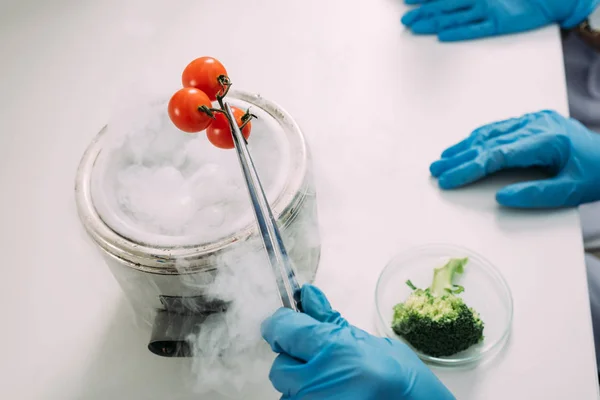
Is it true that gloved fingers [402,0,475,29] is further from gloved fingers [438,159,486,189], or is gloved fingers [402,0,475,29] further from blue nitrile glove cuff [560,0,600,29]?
gloved fingers [438,159,486,189]

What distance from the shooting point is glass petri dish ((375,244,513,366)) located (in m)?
1.19

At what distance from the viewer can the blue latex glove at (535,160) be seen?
1.43 m

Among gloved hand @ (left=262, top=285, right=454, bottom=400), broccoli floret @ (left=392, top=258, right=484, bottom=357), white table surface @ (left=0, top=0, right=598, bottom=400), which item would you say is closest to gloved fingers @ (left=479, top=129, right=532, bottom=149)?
white table surface @ (left=0, top=0, right=598, bottom=400)

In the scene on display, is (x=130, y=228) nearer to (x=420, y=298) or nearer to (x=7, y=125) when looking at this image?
(x=420, y=298)

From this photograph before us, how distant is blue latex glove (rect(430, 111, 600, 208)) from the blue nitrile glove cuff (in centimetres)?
56

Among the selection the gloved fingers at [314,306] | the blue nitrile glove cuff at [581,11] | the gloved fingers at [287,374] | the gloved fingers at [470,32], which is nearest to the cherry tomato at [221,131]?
the gloved fingers at [314,306]

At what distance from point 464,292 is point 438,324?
20 cm

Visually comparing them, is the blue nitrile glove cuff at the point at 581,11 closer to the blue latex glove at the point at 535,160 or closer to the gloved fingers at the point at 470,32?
the gloved fingers at the point at 470,32

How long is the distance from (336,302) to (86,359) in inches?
24.4

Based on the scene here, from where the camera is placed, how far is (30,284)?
1.41 m

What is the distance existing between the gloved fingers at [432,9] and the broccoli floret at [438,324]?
3.71ft

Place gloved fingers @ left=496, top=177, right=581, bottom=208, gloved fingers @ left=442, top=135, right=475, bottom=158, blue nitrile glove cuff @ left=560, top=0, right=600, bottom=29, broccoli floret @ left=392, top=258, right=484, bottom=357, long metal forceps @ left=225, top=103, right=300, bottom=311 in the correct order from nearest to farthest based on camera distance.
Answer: long metal forceps @ left=225, top=103, right=300, bottom=311 → broccoli floret @ left=392, top=258, right=484, bottom=357 → gloved fingers @ left=496, top=177, right=581, bottom=208 → gloved fingers @ left=442, top=135, right=475, bottom=158 → blue nitrile glove cuff @ left=560, top=0, right=600, bottom=29

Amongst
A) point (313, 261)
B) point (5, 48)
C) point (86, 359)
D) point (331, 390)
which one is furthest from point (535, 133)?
point (5, 48)

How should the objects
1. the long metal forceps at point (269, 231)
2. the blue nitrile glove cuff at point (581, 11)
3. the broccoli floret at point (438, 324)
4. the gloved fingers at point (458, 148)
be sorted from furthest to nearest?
the blue nitrile glove cuff at point (581, 11)
the gloved fingers at point (458, 148)
the broccoli floret at point (438, 324)
the long metal forceps at point (269, 231)
